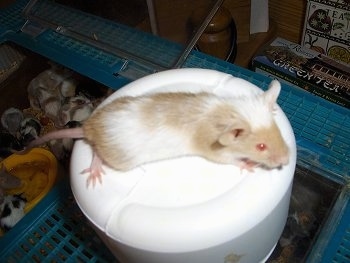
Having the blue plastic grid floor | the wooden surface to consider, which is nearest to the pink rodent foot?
the blue plastic grid floor

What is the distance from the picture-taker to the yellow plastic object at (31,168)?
1.50 m

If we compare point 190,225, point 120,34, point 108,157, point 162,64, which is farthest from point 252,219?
point 120,34

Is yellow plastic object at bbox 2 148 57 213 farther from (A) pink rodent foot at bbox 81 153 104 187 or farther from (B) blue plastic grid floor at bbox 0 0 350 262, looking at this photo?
(A) pink rodent foot at bbox 81 153 104 187

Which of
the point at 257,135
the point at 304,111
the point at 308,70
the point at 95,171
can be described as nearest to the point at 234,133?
the point at 257,135

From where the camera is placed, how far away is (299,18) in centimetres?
178

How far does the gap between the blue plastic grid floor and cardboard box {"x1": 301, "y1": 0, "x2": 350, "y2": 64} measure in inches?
25.6

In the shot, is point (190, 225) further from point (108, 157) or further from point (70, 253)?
point (70, 253)

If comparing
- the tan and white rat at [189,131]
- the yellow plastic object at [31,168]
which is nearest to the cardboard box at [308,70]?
the tan and white rat at [189,131]

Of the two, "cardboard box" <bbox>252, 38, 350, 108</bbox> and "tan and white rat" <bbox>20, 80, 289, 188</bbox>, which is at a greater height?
"cardboard box" <bbox>252, 38, 350, 108</bbox>

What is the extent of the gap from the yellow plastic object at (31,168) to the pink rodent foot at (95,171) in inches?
31.4

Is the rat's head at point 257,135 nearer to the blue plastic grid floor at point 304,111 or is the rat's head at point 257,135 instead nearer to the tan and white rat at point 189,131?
the tan and white rat at point 189,131

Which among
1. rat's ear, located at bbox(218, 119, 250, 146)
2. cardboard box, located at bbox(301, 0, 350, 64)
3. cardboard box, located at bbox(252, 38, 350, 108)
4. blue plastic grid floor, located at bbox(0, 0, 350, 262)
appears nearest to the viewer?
rat's ear, located at bbox(218, 119, 250, 146)

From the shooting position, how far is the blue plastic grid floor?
2.70 ft

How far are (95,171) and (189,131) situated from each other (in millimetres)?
188
